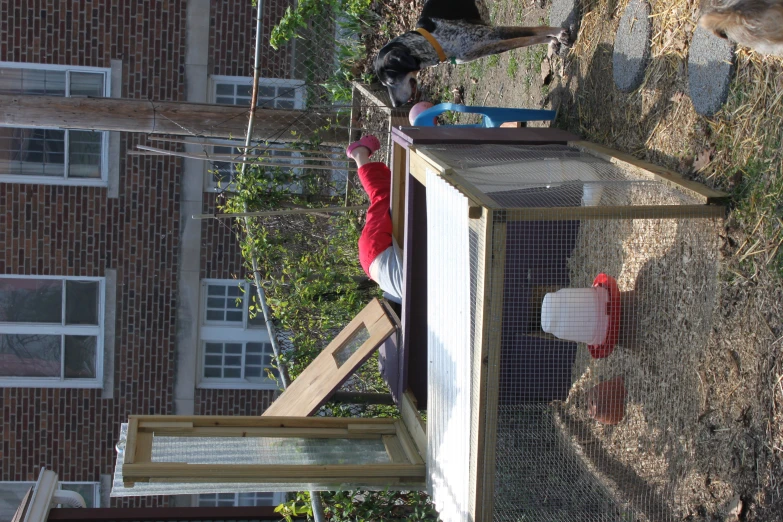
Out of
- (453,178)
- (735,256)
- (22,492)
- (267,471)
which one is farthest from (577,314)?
(22,492)

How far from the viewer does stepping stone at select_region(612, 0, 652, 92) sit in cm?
392

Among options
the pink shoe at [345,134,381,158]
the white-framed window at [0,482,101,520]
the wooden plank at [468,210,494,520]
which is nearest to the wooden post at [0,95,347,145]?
the pink shoe at [345,134,381,158]

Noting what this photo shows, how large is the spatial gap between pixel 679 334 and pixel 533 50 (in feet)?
9.33

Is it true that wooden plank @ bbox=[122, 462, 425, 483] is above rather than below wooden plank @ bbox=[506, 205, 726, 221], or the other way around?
below

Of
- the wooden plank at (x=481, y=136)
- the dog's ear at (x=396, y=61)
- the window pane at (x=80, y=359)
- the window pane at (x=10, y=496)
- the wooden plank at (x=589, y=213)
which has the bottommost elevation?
the window pane at (x=10, y=496)

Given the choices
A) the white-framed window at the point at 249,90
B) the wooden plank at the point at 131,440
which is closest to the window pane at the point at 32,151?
the white-framed window at the point at 249,90

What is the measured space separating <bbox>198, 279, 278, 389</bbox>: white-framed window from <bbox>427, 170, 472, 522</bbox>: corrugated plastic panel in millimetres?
6705

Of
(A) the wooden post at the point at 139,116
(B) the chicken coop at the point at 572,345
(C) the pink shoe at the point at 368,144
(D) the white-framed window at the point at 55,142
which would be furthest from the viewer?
(D) the white-framed window at the point at 55,142

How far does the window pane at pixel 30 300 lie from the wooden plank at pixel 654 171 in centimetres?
788

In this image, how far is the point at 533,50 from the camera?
216 inches

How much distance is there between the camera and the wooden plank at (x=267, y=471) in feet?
11.5

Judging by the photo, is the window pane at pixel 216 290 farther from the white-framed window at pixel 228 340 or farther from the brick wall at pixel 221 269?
the brick wall at pixel 221 269

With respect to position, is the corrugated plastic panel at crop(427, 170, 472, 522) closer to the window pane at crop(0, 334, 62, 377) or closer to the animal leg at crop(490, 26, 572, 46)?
the animal leg at crop(490, 26, 572, 46)

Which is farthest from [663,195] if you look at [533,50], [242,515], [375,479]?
[242,515]
